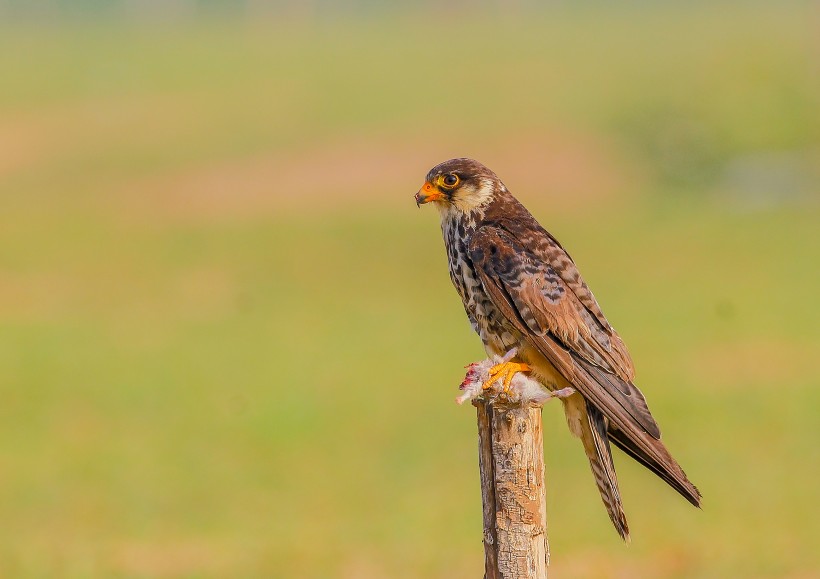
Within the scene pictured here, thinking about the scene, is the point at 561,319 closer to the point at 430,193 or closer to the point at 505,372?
the point at 505,372

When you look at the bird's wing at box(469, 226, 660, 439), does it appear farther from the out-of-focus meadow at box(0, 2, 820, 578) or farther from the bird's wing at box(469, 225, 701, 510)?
the out-of-focus meadow at box(0, 2, 820, 578)

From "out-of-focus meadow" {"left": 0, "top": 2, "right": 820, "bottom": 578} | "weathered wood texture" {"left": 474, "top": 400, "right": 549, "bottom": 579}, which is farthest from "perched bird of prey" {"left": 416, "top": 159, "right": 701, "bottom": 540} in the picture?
"out-of-focus meadow" {"left": 0, "top": 2, "right": 820, "bottom": 578}

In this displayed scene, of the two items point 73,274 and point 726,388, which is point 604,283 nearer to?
point 726,388

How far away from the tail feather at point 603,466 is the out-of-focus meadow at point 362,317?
4.00 metres

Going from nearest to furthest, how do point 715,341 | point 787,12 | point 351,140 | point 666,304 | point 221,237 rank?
point 715,341 < point 666,304 < point 221,237 < point 351,140 < point 787,12

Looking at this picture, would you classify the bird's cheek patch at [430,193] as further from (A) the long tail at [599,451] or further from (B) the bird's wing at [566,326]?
(A) the long tail at [599,451]

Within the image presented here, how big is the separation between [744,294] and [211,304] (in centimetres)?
776

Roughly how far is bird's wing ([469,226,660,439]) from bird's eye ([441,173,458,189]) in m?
0.33

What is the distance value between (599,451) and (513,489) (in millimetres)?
533

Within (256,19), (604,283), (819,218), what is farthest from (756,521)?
(256,19)

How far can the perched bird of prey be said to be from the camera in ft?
18.0

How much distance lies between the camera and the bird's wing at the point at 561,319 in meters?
5.55

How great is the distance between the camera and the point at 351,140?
124 feet

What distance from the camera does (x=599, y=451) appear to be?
5633mm
